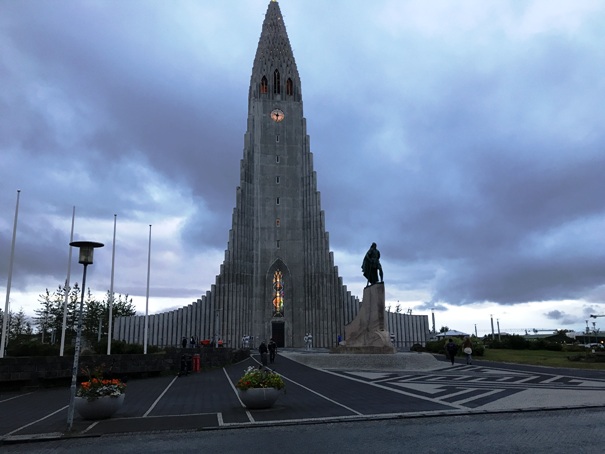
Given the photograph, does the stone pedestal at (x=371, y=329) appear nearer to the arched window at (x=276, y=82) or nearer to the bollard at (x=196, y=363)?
the bollard at (x=196, y=363)

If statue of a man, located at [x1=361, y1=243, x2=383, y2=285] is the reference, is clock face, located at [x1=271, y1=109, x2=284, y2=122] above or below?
above

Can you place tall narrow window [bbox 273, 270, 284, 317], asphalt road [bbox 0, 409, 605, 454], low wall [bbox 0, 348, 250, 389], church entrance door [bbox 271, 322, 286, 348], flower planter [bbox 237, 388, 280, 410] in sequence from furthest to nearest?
tall narrow window [bbox 273, 270, 284, 317] → church entrance door [bbox 271, 322, 286, 348] → low wall [bbox 0, 348, 250, 389] → flower planter [bbox 237, 388, 280, 410] → asphalt road [bbox 0, 409, 605, 454]

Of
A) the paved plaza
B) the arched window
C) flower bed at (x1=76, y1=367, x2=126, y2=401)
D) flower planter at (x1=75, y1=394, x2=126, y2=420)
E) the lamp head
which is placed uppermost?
the arched window

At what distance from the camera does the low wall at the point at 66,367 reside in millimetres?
A: 19562

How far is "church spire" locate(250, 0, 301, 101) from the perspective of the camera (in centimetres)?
6974

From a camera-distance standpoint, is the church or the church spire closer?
the church

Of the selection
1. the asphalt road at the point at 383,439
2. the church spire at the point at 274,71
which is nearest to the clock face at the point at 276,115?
the church spire at the point at 274,71

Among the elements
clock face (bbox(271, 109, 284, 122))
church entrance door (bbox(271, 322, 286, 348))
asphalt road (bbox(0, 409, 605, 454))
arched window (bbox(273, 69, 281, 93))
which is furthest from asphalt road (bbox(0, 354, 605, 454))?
arched window (bbox(273, 69, 281, 93))

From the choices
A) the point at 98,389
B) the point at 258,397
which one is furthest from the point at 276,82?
the point at 98,389

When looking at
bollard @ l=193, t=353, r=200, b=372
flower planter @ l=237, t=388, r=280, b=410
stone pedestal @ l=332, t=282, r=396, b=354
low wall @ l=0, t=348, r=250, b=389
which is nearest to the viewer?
flower planter @ l=237, t=388, r=280, b=410

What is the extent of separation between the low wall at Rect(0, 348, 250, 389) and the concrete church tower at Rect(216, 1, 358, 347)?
32.7m

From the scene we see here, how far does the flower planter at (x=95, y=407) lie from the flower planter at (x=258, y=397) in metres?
3.51

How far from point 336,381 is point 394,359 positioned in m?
8.47

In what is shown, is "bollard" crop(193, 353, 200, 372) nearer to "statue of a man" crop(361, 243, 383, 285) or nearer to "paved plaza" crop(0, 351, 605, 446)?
"paved plaza" crop(0, 351, 605, 446)
